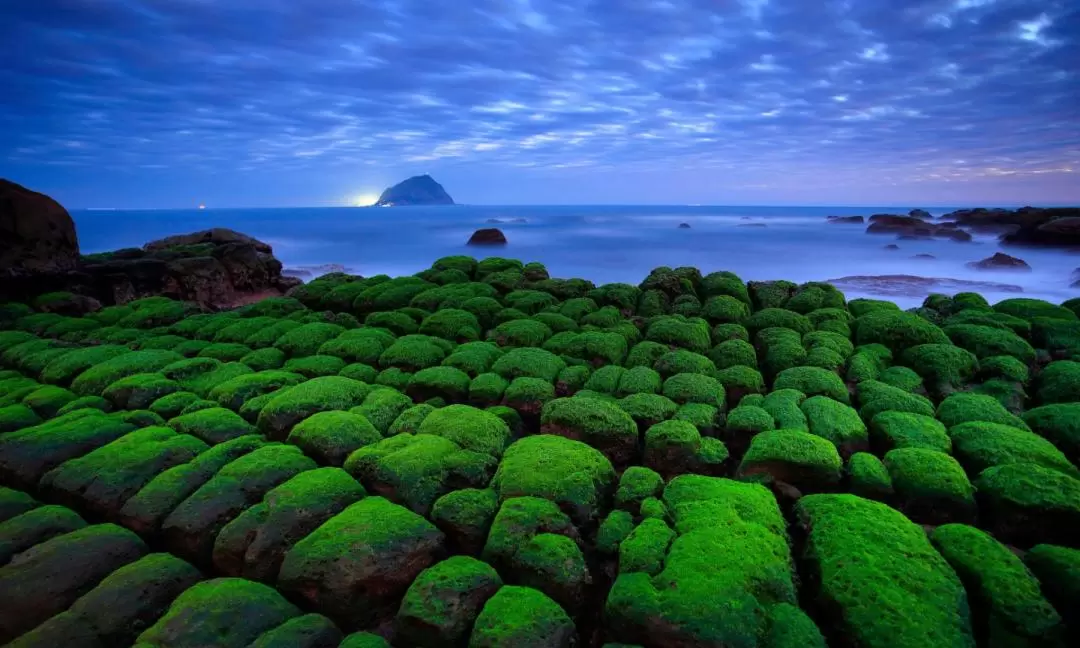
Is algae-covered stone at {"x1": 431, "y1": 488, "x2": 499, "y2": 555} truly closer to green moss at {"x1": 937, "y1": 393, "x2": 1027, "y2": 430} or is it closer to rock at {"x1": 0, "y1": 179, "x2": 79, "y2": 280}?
green moss at {"x1": 937, "y1": 393, "x2": 1027, "y2": 430}

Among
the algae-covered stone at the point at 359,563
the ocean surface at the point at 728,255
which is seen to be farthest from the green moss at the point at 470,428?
the ocean surface at the point at 728,255

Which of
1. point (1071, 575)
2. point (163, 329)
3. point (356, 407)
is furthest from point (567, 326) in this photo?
→ point (163, 329)

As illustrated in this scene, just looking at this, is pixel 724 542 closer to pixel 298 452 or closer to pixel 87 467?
pixel 298 452

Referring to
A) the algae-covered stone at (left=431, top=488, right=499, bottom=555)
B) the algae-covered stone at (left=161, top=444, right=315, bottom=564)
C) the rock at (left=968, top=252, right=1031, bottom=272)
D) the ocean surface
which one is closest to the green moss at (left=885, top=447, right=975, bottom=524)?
the algae-covered stone at (left=431, top=488, right=499, bottom=555)

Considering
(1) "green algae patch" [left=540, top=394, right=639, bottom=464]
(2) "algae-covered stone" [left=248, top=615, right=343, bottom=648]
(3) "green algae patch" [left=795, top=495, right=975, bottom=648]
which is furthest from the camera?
(1) "green algae patch" [left=540, top=394, right=639, bottom=464]

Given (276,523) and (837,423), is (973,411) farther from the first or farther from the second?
(276,523)

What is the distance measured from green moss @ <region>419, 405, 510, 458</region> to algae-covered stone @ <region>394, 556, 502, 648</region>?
160 centimetres

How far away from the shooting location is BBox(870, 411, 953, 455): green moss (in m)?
5.51

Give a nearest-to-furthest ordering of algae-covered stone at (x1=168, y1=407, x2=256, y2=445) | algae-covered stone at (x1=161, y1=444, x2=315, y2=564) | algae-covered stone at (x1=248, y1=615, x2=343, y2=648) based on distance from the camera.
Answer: algae-covered stone at (x1=248, y1=615, x2=343, y2=648)
algae-covered stone at (x1=161, y1=444, x2=315, y2=564)
algae-covered stone at (x1=168, y1=407, x2=256, y2=445)

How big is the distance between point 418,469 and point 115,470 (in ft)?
9.86

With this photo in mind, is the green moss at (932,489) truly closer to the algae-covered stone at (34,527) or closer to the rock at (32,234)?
the algae-covered stone at (34,527)

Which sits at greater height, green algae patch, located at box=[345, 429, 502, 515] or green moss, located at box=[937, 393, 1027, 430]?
green moss, located at box=[937, 393, 1027, 430]

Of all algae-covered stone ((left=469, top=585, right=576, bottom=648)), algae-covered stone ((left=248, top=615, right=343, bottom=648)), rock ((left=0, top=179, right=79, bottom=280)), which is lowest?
algae-covered stone ((left=248, top=615, right=343, bottom=648))

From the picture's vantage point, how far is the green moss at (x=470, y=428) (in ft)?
18.7
